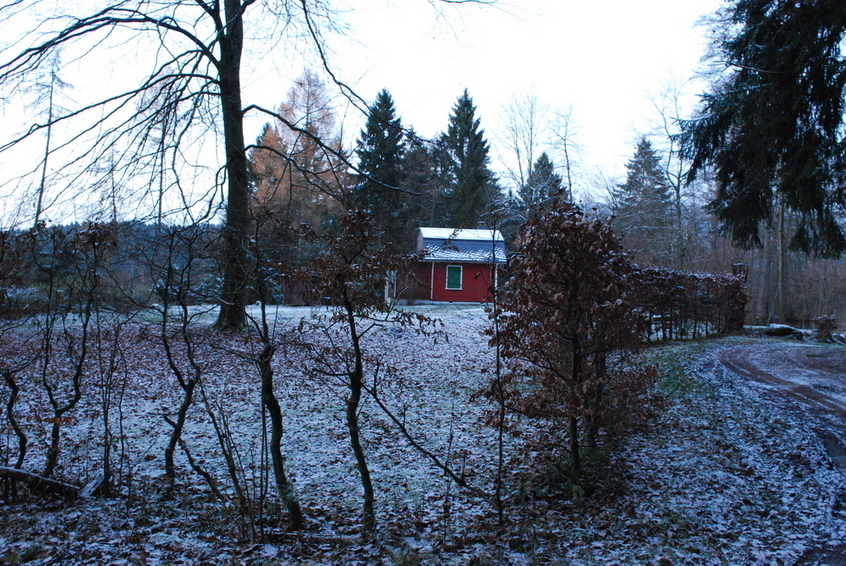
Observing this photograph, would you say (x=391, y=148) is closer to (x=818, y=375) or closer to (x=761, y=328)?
(x=818, y=375)

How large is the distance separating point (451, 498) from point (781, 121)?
845cm

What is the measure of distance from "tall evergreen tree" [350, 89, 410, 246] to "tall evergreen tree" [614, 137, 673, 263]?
79.6ft

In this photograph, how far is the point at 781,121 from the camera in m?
8.82

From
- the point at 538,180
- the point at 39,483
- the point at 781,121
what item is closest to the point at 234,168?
the point at 39,483

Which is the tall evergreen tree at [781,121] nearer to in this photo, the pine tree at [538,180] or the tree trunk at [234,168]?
the tree trunk at [234,168]

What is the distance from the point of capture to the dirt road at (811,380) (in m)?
5.31

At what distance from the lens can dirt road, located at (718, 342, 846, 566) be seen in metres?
5.31

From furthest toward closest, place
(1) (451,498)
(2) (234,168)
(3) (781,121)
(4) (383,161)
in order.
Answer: (3) (781,121) → (4) (383,161) → (2) (234,168) → (1) (451,498)

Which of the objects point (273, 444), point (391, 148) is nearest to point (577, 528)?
point (273, 444)

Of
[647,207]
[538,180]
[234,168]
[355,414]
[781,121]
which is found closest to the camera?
[355,414]

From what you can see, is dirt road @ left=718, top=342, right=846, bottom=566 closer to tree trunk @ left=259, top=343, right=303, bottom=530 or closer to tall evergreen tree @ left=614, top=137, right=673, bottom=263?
tree trunk @ left=259, top=343, right=303, bottom=530

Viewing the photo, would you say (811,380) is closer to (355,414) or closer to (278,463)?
(355,414)

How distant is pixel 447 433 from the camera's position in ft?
22.2

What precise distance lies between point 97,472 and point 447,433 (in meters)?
3.88
